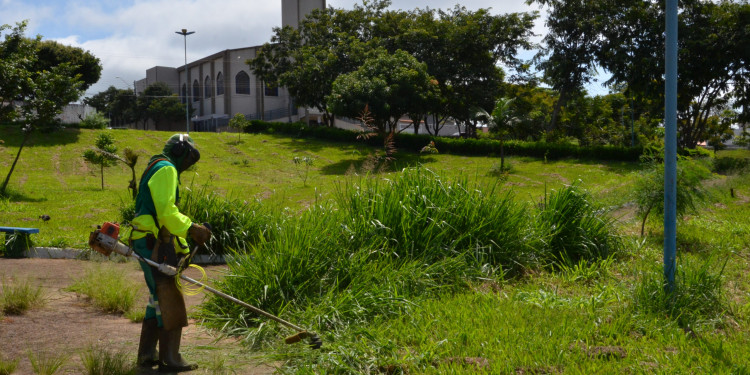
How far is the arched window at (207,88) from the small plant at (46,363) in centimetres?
6923

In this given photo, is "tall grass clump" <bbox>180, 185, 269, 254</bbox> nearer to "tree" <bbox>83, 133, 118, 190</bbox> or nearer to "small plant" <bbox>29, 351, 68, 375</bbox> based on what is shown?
"small plant" <bbox>29, 351, 68, 375</bbox>

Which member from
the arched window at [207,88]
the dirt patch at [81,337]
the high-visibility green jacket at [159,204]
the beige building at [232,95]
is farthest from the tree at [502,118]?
the arched window at [207,88]

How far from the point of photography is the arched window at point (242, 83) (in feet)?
218

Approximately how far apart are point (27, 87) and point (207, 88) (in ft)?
172

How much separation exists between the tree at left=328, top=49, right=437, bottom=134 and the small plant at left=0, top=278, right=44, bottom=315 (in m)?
25.5

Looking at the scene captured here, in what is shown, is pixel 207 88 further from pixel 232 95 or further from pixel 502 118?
pixel 502 118

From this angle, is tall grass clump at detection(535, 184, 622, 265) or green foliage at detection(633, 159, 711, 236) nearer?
tall grass clump at detection(535, 184, 622, 265)

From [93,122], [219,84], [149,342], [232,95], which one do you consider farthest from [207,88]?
[149,342]

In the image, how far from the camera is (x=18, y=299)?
6371 millimetres

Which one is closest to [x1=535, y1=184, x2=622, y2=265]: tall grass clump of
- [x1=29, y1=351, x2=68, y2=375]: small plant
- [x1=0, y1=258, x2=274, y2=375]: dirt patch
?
[x1=0, y1=258, x2=274, y2=375]: dirt patch

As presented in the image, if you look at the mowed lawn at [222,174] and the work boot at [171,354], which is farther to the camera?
the mowed lawn at [222,174]

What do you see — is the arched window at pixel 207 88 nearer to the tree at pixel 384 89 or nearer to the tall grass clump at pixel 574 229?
the tree at pixel 384 89

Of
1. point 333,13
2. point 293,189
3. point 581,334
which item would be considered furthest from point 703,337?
point 333,13

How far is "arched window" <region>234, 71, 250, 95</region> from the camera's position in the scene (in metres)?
66.4
